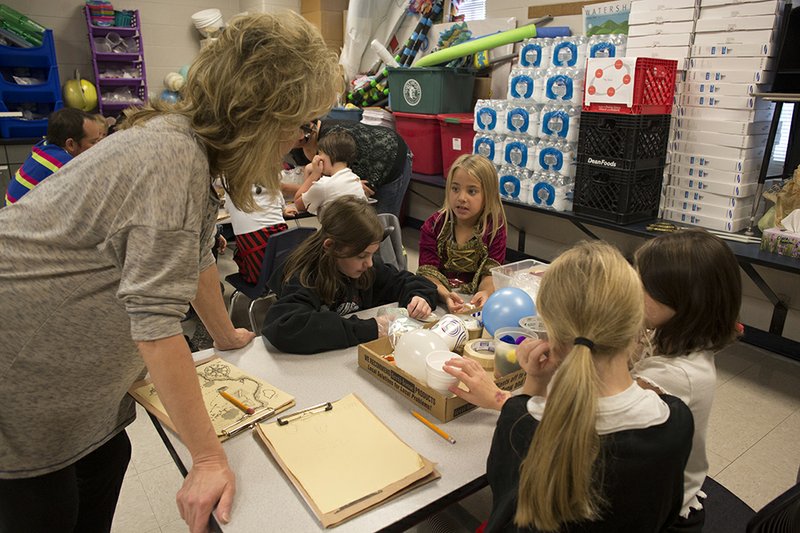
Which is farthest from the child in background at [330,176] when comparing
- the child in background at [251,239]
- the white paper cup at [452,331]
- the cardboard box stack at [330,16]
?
the cardboard box stack at [330,16]

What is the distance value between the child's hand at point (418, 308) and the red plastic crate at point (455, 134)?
2.38 m

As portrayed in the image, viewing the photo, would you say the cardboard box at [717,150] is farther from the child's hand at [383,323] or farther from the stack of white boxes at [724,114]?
the child's hand at [383,323]

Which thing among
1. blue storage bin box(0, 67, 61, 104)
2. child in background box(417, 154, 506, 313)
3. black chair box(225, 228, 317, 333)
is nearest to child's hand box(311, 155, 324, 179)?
black chair box(225, 228, 317, 333)

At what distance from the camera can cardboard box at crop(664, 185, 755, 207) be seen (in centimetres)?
277

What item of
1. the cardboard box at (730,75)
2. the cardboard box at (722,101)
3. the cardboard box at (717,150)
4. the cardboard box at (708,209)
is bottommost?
the cardboard box at (708,209)

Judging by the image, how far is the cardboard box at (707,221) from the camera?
2.80m

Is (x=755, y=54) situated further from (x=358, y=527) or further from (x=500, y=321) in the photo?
(x=358, y=527)

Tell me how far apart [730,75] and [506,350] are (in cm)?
222

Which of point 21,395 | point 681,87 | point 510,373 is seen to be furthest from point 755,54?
point 21,395

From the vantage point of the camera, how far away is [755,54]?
2.57 m

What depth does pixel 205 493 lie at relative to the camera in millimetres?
884

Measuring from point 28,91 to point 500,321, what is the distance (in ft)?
16.2

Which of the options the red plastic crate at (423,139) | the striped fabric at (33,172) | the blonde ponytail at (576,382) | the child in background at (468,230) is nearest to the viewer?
the blonde ponytail at (576,382)

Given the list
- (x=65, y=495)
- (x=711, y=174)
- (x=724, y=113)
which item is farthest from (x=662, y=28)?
(x=65, y=495)
